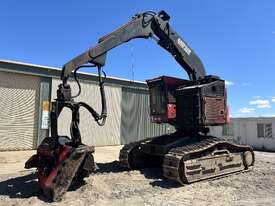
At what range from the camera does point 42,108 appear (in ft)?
67.2

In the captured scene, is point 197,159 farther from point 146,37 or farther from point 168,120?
point 146,37

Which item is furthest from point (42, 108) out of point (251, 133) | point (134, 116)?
point (251, 133)

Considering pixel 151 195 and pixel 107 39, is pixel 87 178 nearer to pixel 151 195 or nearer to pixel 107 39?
pixel 151 195

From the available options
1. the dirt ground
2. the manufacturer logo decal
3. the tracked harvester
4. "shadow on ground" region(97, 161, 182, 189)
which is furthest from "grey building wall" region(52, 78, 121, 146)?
the manufacturer logo decal

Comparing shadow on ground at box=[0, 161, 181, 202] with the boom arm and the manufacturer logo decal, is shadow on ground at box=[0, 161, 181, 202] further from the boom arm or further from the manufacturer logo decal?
the manufacturer logo decal

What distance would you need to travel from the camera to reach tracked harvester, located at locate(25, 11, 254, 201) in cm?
825

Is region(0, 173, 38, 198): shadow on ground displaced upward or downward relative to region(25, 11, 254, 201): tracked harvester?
downward

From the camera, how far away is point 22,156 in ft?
56.3

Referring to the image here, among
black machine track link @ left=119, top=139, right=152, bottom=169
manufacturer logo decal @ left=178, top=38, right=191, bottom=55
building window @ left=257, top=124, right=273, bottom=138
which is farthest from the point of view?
building window @ left=257, top=124, right=273, bottom=138

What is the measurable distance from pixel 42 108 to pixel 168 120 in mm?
11537

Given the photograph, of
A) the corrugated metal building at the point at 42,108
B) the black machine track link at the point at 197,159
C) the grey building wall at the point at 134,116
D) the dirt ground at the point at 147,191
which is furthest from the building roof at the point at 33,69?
the black machine track link at the point at 197,159

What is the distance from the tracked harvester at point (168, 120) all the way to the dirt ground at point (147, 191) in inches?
16.5

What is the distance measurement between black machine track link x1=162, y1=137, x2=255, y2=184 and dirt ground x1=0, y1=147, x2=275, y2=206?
29 cm

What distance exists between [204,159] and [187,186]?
1.23 metres
